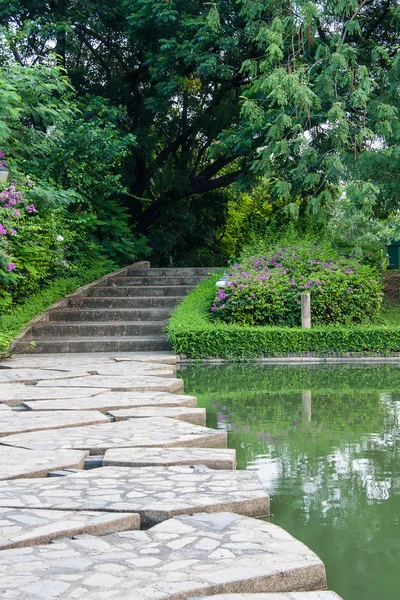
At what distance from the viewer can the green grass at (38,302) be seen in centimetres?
1041

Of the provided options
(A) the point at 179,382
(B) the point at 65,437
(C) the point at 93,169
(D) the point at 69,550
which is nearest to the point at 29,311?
(C) the point at 93,169

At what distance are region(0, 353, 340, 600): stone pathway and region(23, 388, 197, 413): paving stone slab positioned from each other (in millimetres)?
43

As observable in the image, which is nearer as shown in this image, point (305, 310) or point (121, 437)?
point (121, 437)

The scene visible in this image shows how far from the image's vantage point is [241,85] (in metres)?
15.7

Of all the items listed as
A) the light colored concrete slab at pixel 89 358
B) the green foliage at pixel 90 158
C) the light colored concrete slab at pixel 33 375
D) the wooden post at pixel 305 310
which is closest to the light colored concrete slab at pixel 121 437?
the light colored concrete slab at pixel 33 375

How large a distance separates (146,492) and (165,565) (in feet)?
2.89

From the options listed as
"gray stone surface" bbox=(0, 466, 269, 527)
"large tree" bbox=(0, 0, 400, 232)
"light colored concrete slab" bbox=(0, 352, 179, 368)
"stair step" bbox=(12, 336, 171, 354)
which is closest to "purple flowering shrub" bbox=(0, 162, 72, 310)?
"stair step" bbox=(12, 336, 171, 354)

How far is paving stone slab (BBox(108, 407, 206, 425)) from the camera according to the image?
5.35m

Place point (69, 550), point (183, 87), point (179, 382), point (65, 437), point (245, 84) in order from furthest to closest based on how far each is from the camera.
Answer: point (245, 84) → point (183, 87) → point (179, 382) → point (65, 437) → point (69, 550)

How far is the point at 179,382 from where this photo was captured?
7211mm

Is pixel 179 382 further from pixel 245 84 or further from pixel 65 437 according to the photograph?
pixel 245 84

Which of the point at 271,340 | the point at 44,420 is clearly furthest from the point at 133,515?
the point at 271,340

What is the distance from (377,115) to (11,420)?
8.80 m

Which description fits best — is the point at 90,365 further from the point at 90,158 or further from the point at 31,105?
the point at 90,158
